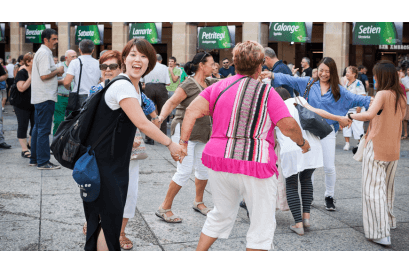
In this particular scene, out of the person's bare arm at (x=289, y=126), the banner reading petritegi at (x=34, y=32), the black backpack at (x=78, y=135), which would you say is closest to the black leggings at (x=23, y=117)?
the black backpack at (x=78, y=135)

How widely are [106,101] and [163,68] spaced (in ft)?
26.5

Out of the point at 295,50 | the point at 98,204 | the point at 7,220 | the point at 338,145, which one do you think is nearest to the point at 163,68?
the point at 338,145

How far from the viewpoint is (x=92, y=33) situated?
2397cm

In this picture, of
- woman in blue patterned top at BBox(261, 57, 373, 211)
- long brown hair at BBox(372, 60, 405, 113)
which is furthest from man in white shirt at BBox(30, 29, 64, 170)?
long brown hair at BBox(372, 60, 405, 113)

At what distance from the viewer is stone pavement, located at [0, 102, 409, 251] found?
419 cm

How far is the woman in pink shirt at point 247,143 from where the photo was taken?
316cm

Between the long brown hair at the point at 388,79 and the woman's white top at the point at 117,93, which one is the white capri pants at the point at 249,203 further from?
the long brown hair at the point at 388,79

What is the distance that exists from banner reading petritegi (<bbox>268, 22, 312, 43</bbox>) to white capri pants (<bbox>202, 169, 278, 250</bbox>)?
15.4 m

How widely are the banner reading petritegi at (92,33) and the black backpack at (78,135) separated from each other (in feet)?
71.5

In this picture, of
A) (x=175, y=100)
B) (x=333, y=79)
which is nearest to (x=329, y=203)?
(x=333, y=79)

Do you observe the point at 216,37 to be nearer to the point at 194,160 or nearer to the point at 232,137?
the point at 194,160

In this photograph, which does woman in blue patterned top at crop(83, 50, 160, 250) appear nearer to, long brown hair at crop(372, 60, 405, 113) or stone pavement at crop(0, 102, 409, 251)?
stone pavement at crop(0, 102, 409, 251)

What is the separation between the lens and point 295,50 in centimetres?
2361
